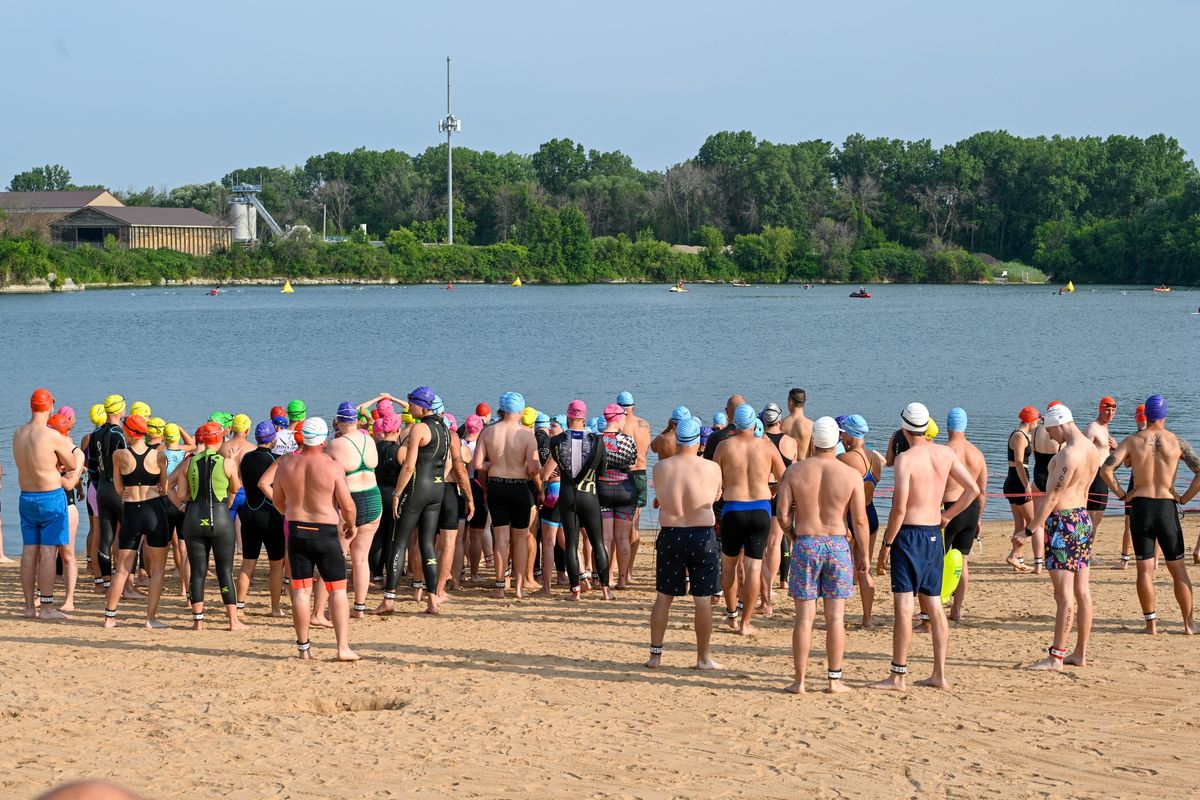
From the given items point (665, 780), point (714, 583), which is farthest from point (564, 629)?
point (665, 780)

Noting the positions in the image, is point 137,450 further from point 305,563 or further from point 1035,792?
point 1035,792

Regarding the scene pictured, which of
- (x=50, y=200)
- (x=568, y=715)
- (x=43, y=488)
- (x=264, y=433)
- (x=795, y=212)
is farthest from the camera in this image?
(x=795, y=212)

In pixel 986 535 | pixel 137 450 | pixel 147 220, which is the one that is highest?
pixel 147 220

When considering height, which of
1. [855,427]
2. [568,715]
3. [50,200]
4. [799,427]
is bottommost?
[568,715]

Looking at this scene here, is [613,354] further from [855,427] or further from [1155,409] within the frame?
[1155,409]

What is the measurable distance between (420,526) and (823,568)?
3.94 meters

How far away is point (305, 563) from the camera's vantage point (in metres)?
9.35

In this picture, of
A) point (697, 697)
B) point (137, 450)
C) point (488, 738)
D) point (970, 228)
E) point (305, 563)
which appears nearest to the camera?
point (488, 738)

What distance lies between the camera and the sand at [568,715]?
7035 millimetres

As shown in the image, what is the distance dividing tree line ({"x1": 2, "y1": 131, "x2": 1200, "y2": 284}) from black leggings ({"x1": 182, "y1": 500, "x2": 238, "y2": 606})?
4442 inches

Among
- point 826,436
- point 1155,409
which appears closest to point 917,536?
point 826,436

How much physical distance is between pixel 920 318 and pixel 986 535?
204 ft

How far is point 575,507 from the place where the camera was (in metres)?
11.3

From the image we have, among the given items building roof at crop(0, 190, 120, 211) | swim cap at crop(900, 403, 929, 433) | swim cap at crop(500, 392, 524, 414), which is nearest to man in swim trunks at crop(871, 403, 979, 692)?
swim cap at crop(900, 403, 929, 433)
